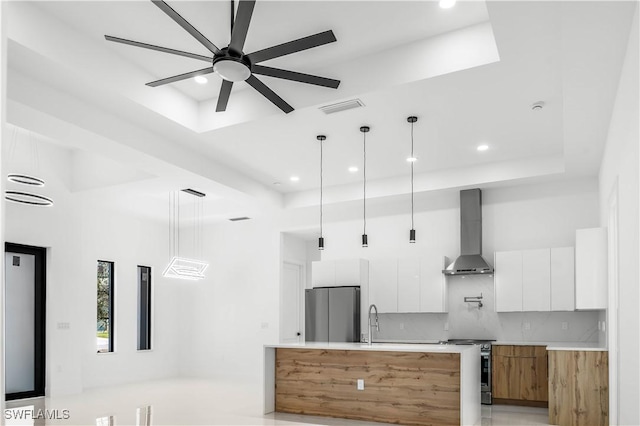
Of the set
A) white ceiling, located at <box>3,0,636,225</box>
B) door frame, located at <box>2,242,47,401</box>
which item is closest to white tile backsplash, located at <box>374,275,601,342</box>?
white ceiling, located at <box>3,0,636,225</box>

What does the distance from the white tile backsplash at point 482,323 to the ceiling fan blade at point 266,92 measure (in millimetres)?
4565

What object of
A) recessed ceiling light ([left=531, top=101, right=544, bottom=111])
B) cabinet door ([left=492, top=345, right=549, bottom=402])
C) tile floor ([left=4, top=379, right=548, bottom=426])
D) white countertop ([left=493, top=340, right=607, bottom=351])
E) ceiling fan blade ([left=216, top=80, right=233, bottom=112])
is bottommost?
tile floor ([left=4, top=379, right=548, bottom=426])

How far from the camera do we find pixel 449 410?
18.3 feet

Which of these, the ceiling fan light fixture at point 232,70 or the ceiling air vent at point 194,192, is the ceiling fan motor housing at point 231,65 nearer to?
the ceiling fan light fixture at point 232,70

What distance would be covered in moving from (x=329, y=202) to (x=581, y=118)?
15.6 ft

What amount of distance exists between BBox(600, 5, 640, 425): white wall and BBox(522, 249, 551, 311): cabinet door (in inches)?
128

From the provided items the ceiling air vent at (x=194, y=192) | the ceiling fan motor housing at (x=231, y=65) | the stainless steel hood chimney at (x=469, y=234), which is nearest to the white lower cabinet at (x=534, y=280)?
the stainless steel hood chimney at (x=469, y=234)

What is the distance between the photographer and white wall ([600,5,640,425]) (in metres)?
3.27

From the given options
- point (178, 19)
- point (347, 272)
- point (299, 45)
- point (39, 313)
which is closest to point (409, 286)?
point (347, 272)

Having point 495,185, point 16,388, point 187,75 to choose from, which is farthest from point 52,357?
point 495,185

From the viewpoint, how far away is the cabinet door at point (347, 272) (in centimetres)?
880

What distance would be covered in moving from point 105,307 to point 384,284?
5.15 m

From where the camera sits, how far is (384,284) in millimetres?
8750

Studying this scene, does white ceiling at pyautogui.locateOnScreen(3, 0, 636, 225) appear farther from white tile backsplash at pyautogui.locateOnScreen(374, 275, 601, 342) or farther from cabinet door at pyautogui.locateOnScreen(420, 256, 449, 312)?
white tile backsplash at pyautogui.locateOnScreen(374, 275, 601, 342)
